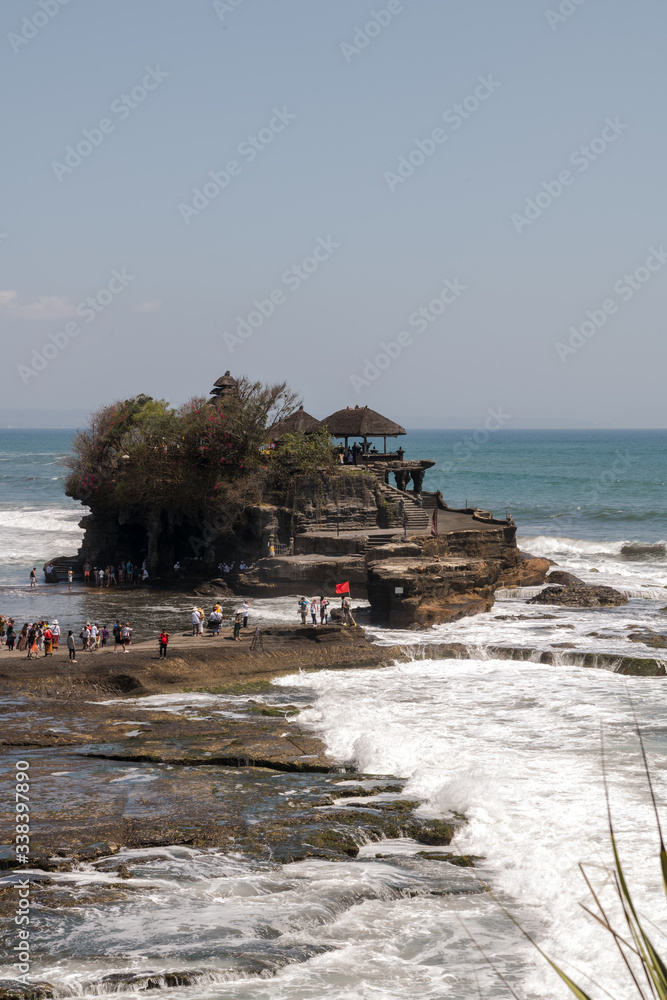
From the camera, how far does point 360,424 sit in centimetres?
3994

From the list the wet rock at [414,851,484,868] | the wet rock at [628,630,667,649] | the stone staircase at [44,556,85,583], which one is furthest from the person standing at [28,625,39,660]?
the stone staircase at [44,556,85,583]

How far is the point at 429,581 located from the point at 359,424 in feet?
37.2

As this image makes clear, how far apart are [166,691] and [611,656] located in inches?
464

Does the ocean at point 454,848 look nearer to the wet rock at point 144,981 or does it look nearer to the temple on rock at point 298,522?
the wet rock at point 144,981

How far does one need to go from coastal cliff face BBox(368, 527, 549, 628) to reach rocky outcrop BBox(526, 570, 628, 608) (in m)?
1.96

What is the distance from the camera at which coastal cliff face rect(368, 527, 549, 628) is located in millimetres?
30016

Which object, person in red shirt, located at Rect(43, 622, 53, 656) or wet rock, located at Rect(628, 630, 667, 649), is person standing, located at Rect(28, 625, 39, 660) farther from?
wet rock, located at Rect(628, 630, 667, 649)

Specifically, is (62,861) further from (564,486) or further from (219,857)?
(564,486)

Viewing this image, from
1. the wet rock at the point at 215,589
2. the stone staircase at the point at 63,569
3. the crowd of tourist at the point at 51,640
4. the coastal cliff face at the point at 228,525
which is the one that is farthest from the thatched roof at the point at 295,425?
the crowd of tourist at the point at 51,640

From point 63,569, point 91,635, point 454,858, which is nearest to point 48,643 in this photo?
point 91,635

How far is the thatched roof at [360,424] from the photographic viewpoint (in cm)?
3988

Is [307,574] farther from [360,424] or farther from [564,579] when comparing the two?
[564,579]

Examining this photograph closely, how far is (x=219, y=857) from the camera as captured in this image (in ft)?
41.4

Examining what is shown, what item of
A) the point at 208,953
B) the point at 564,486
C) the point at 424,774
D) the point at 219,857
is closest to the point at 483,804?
the point at 424,774
